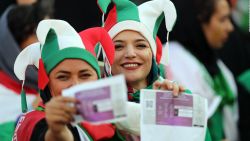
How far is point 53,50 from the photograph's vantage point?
17.1ft

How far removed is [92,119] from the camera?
14.0ft

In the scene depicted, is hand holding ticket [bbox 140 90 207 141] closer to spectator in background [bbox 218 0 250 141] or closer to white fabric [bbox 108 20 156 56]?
white fabric [bbox 108 20 156 56]

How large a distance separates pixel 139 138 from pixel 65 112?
119 cm

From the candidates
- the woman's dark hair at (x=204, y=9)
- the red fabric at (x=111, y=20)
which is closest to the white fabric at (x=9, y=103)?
the red fabric at (x=111, y=20)

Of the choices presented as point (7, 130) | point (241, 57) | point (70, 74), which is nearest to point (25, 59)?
point (70, 74)

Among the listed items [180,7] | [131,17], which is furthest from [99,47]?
[180,7]

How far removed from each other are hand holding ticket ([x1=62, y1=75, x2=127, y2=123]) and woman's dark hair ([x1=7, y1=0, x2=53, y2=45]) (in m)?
2.97

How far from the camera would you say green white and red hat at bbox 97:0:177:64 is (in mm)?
5969

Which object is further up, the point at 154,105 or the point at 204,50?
the point at 204,50

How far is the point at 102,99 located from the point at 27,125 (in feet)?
3.35

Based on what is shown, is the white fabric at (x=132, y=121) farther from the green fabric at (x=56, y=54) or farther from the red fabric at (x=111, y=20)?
the red fabric at (x=111, y=20)

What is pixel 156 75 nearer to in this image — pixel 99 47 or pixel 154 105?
pixel 99 47

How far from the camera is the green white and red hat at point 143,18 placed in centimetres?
597

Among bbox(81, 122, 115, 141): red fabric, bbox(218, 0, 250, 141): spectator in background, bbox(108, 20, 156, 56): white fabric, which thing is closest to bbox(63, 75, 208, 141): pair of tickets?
bbox(81, 122, 115, 141): red fabric
